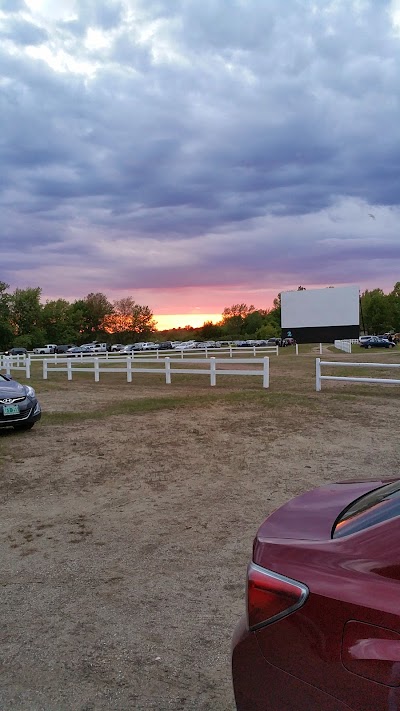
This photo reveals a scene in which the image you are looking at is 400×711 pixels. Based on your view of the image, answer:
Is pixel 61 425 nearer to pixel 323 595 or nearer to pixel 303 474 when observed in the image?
pixel 303 474

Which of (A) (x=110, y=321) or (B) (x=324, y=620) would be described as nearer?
(B) (x=324, y=620)

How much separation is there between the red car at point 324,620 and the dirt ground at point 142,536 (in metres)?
1.06

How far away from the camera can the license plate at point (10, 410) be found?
10023 mm

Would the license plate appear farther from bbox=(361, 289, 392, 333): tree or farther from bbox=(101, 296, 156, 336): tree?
bbox=(361, 289, 392, 333): tree

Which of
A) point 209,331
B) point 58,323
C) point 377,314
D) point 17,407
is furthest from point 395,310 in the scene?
point 17,407

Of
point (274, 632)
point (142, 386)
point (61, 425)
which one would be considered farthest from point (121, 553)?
point (142, 386)

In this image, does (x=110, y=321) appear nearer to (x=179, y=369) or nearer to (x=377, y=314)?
(x=377, y=314)

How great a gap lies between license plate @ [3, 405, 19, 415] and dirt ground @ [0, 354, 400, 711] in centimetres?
49

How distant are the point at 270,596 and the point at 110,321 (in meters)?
124

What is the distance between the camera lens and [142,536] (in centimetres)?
512

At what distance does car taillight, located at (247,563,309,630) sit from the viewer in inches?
77.9

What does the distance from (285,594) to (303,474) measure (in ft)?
17.5

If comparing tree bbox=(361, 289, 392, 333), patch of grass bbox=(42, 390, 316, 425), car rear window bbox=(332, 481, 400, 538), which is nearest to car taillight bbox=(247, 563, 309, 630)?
car rear window bbox=(332, 481, 400, 538)

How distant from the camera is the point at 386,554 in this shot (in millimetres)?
1929
